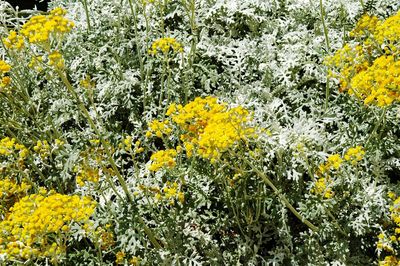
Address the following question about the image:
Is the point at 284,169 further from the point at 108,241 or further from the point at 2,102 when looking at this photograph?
the point at 2,102

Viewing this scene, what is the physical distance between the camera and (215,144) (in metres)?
2.26

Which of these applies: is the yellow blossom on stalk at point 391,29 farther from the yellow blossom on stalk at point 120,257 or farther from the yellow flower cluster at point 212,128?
the yellow blossom on stalk at point 120,257

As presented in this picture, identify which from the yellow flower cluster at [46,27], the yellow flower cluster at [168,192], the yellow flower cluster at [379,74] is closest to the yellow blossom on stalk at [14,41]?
the yellow flower cluster at [46,27]

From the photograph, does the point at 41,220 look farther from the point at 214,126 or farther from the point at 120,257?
the point at 214,126

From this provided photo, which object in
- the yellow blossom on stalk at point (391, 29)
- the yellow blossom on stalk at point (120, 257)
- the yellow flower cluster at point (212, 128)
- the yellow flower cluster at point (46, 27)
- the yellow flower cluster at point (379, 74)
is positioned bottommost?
the yellow blossom on stalk at point (120, 257)

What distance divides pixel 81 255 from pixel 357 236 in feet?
5.61

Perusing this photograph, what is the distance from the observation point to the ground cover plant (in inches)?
97.6

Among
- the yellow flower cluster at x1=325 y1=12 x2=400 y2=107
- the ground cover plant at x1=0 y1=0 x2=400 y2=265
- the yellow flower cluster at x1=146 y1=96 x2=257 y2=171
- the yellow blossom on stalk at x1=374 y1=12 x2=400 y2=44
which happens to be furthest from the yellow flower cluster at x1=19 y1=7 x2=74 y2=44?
the yellow blossom on stalk at x1=374 y1=12 x2=400 y2=44

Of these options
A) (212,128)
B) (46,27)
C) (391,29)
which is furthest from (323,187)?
(46,27)

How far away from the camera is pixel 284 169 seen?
3.04 meters

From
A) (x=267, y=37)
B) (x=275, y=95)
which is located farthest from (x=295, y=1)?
(x=275, y=95)

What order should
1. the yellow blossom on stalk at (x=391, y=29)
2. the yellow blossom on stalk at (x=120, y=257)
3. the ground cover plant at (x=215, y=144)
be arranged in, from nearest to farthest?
the ground cover plant at (x=215, y=144), the yellow blossom on stalk at (x=391, y=29), the yellow blossom on stalk at (x=120, y=257)

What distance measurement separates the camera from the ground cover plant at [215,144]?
8.13 ft

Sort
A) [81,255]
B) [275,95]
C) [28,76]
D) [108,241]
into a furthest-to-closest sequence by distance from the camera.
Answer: [28,76], [275,95], [81,255], [108,241]
